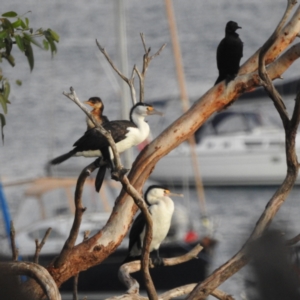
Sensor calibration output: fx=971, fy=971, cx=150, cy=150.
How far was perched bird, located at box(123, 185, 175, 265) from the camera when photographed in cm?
481

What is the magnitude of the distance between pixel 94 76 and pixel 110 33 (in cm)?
143

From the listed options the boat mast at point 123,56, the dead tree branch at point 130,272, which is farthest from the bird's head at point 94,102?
the boat mast at point 123,56

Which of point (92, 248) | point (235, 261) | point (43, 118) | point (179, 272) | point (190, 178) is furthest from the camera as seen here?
point (43, 118)

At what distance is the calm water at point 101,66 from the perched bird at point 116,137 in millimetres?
10173

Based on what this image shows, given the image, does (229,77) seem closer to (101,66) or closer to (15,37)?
(15,37)

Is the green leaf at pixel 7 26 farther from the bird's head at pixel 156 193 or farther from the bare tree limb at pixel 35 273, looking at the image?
the bird's head at pixel 156 193

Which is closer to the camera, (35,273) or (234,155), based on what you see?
(35,273)

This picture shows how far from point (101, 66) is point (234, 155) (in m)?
4.03

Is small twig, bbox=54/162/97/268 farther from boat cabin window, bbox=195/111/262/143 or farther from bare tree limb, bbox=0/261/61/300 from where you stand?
boat cabin window, bbox=195/111/262/143

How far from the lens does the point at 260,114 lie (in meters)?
13.7

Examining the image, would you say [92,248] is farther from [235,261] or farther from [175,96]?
[175,96]

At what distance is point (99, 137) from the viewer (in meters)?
4.00

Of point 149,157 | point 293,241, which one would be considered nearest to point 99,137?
point 149,157

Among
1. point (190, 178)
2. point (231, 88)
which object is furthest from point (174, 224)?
point (231, 88)
